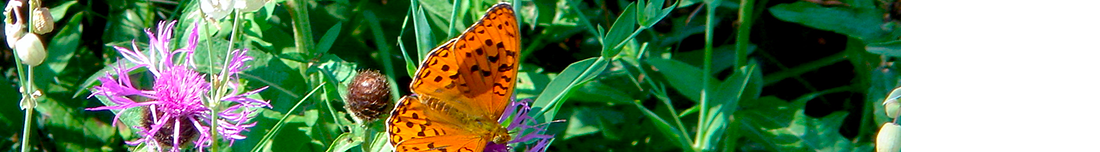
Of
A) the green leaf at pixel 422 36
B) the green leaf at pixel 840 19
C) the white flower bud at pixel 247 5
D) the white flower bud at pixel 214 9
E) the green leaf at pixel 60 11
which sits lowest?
the green leaf at pixel 840 19

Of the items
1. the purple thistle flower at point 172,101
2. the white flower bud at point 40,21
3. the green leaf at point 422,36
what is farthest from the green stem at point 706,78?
the white flower bud at point 40,21

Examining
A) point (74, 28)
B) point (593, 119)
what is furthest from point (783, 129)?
point (74, 28)

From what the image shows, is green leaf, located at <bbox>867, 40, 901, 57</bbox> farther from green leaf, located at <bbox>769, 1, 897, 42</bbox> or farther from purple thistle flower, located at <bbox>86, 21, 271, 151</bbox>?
purple thistle flower, located at <bbox>86, 21, 271, 151</bbox>

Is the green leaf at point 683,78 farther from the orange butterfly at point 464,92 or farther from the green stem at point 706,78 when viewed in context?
the orange butterfly at point 464,92

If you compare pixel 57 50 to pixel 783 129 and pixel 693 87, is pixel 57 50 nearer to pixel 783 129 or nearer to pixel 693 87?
pixel 693 87

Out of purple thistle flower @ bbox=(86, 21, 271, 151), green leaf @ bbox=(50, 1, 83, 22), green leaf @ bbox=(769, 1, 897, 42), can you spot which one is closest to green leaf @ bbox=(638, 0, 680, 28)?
green leaf @ bbox=(769, 1, 897, 42)
